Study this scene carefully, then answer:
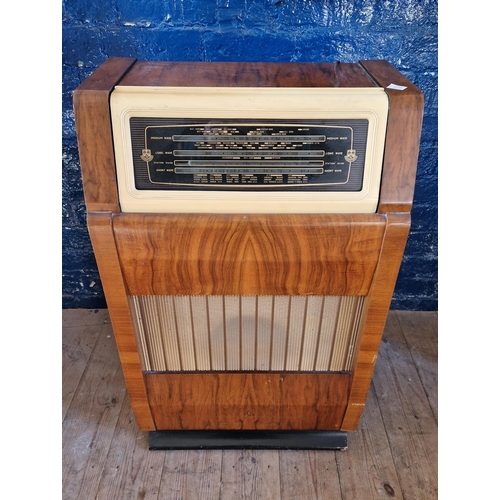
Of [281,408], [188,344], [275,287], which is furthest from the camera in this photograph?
[281,408]

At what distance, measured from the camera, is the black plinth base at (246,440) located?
1.63 meters

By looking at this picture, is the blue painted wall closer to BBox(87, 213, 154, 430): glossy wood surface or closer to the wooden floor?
BBox(87, 213, 154, 430): glossy wood surface

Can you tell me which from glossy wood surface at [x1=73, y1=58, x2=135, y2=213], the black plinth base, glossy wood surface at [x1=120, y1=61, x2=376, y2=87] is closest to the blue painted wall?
glossy wood surface at [x1=120, y1=61, x2=376, y2=87]

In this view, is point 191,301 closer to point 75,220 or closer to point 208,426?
point 208,426

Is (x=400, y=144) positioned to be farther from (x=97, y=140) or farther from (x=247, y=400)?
(x=247, y=400)

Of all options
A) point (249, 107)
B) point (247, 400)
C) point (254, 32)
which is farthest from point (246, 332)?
point (254, 32)

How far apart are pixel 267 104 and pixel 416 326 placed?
1.34 meters

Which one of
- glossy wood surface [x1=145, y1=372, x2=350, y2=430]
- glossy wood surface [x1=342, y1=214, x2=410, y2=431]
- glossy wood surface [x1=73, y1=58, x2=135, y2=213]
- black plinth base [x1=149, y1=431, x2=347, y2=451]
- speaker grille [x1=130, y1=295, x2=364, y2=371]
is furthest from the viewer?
black plinth base [x1=149, y1=431, x2=347, y2=451]

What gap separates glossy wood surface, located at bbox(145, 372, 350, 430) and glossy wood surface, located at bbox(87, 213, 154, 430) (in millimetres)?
35

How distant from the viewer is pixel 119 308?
4.38 feet

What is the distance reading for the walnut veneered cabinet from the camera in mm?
1127

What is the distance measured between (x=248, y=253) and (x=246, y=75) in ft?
1.42

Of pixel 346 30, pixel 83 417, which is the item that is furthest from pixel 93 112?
pixel 83 417

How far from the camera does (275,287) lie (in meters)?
1.30
